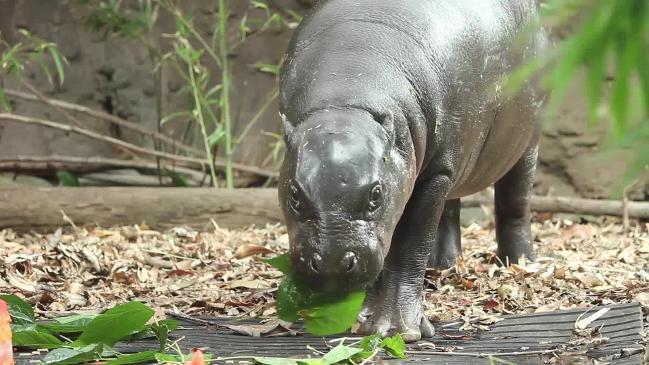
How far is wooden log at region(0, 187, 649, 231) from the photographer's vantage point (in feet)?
17.7

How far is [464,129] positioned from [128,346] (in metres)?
1.22

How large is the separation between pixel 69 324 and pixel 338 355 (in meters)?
0.77

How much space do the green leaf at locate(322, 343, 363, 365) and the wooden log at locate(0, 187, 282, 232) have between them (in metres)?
3.11

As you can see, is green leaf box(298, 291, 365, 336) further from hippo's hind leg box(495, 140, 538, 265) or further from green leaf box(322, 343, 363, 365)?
hippo's hind leg box(495, 140, 538, 265)

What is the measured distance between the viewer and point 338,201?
2.57 metres

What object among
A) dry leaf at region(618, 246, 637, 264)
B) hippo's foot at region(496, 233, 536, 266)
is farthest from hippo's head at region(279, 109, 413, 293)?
dry leaf at region(618, 246, 637, 264)

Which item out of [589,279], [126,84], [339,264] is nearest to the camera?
[339,264]

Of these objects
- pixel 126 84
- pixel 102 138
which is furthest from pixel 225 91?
pixel 126 84

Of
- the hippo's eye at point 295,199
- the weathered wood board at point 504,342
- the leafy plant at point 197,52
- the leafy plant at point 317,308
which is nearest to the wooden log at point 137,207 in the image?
the leafy plant at point 197,52

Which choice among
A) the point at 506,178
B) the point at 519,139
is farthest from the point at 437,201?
the point at 506,178

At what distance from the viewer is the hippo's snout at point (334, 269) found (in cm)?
257

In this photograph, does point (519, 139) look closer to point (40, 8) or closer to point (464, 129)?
point (464, 129)

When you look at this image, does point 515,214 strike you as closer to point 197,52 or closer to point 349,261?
point 349,261

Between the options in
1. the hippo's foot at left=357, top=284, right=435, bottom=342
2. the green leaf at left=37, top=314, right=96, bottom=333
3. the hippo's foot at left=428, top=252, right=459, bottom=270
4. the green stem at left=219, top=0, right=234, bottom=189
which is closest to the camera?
the green leaf at left=37, top=314, right=96, bottom=333
